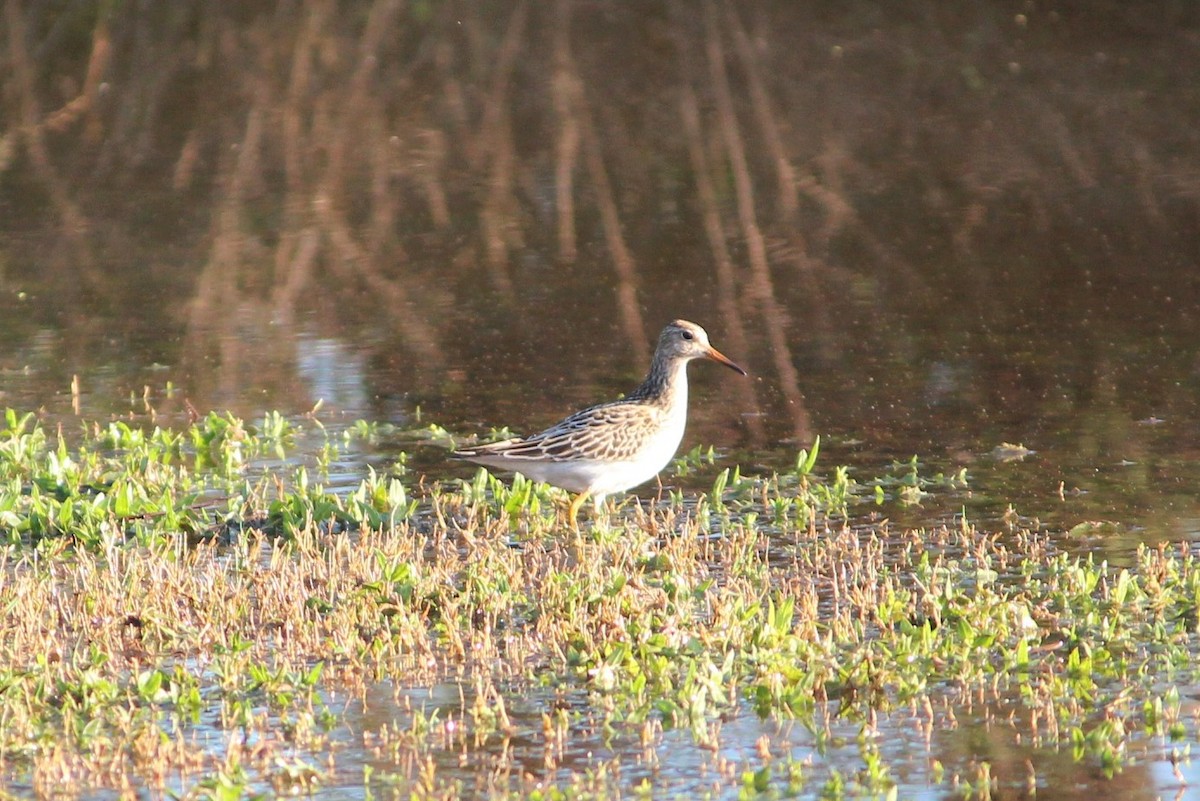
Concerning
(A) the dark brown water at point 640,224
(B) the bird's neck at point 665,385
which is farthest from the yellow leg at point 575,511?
(A) the dark brown water at point 640,224

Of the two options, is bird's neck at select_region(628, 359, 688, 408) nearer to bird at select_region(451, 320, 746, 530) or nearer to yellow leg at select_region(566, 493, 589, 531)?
bird at select_region(451, 320, 746, 530)

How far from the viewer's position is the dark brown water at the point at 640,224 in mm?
13750

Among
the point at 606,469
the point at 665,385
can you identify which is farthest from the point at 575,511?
the point at 665,385

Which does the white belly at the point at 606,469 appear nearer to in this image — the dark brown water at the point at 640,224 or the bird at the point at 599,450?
the bird at the point at 599,450

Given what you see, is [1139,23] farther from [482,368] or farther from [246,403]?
[246,403]

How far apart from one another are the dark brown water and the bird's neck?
3.03ft

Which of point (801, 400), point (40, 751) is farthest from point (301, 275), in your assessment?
point (40, 751)

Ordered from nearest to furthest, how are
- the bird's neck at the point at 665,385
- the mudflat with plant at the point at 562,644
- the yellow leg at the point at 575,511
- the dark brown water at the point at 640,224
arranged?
the mudflat with plant at the point at 562,644 < the yellow leg at the point at 575,511 < the bird's neck at the point at 665,385 < the dark brown water at the point at 640,224

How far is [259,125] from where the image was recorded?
982 inches

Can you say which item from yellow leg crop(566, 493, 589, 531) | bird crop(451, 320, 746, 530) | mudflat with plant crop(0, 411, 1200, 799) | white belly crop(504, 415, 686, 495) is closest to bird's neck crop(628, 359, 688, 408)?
bird crop(451, 320, 746, 530)

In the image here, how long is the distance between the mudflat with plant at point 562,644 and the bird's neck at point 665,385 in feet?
1.84

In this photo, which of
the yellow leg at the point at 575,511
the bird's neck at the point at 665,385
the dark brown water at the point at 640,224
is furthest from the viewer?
the dark brown water at the point at 640,224

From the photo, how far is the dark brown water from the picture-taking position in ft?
45.1

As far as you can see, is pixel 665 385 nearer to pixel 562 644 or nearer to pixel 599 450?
pixel 599 450
